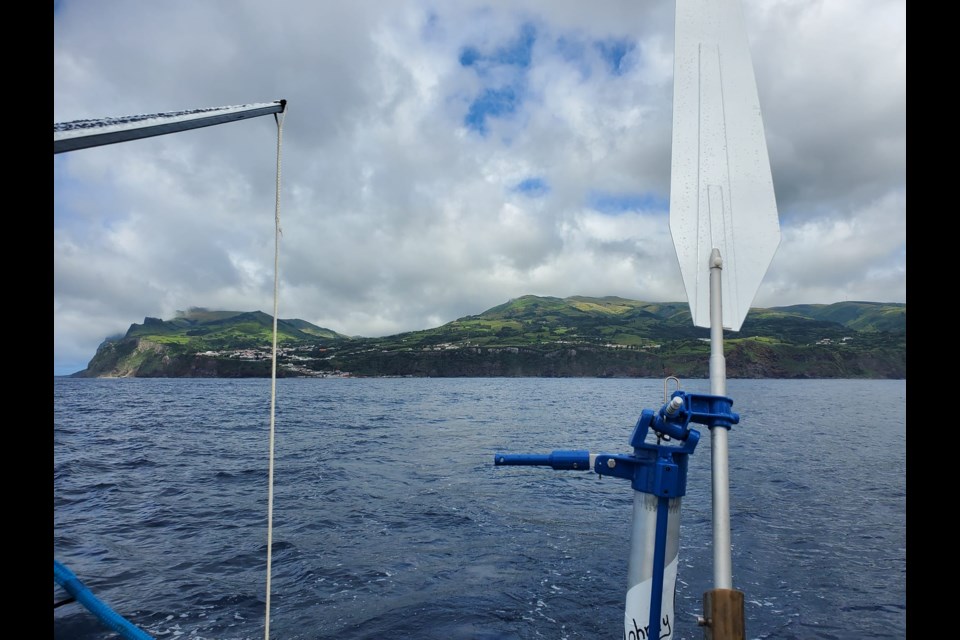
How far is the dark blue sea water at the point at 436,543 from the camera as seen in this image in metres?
10.7

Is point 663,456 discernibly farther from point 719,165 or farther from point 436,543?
point 436,543

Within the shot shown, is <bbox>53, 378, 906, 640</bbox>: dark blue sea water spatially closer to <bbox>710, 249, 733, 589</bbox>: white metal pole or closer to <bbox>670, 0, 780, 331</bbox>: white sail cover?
<bbox>710, 249, 733, 589</bbox>: white metal pole

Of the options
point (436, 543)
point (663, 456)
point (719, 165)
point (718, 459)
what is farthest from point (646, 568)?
point (436, 543)

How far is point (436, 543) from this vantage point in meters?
15.1

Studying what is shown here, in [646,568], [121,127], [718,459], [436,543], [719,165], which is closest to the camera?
[121,127]

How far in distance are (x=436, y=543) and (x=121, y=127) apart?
14897mm

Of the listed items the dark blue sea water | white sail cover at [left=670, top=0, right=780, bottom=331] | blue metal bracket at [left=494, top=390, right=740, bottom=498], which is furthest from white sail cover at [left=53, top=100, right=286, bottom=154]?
the dark blue sea water

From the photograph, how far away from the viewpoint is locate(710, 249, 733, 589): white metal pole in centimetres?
365

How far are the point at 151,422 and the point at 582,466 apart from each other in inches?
2237

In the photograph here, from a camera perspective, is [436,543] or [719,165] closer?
[719,165]

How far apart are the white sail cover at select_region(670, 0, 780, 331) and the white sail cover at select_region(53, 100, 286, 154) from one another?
148 inches

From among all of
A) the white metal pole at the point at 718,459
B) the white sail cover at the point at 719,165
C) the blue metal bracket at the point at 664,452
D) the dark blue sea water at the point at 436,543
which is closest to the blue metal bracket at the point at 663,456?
the blue metal bracket at the point at 664,452

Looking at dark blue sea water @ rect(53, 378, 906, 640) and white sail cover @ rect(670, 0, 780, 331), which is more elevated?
white sail cover @ rect(670, 0, 780, 331)
